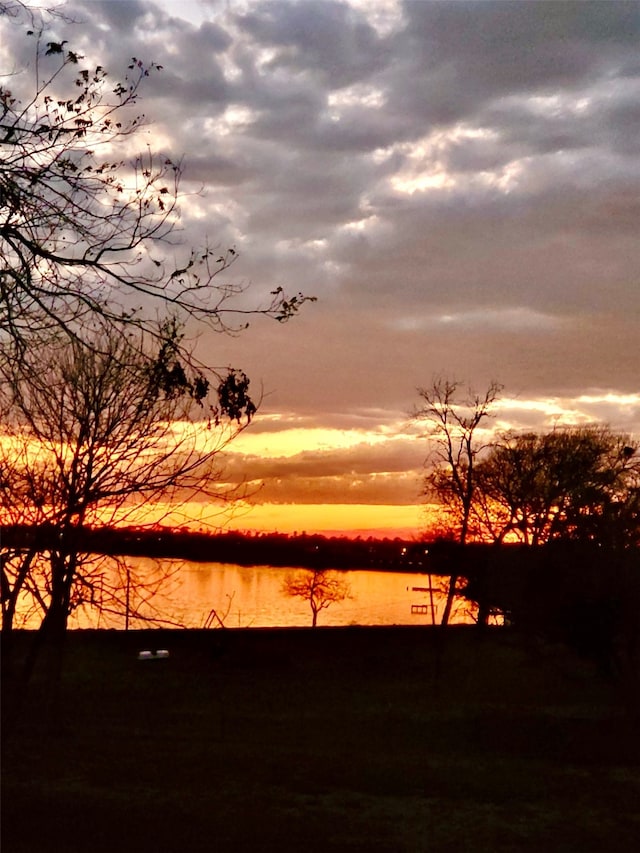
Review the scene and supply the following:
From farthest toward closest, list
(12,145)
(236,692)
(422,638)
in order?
(422,638), (236,692), (12,145)

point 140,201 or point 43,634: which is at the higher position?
point 140,201

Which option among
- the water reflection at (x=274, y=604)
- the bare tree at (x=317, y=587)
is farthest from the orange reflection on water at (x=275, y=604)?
the bare tree at (x=317, y=587)

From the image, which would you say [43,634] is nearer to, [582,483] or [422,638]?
[422,638]

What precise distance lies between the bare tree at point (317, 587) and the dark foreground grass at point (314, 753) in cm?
5222

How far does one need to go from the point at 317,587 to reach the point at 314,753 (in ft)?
236

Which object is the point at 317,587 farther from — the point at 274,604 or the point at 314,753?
the point at 314,753

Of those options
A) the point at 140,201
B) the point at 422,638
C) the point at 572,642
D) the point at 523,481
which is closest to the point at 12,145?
the point at 140,201

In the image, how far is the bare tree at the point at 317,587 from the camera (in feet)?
297

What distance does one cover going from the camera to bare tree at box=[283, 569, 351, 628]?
297ft

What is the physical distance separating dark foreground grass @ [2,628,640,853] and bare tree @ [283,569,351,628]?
52223mm

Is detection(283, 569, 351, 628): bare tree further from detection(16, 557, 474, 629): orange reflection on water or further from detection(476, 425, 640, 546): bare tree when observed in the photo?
detection(476, 425, 640, 546): bare tree

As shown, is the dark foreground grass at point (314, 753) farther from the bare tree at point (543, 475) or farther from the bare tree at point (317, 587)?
the bare tree at point (317, 587)

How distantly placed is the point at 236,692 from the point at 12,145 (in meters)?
25.4

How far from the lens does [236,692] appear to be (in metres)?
31.3
